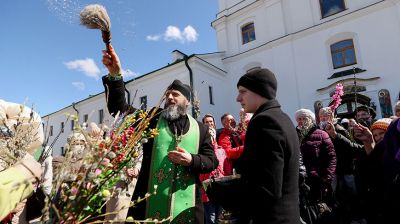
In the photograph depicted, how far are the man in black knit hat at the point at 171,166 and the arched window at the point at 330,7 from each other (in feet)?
51.4

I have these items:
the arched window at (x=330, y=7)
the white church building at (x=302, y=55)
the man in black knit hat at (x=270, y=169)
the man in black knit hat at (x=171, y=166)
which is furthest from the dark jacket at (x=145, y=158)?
the arched window at (x=330, y=7)

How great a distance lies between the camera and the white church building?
1285 centimetres

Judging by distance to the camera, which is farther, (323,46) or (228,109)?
(228,109)

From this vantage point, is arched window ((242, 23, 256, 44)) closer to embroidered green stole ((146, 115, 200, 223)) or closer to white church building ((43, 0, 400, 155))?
white church building ((43, 0, 400, 155))

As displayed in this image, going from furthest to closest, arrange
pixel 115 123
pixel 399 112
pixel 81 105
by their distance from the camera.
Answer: pixel 81 105
pixel 399 112
pixel 115 123

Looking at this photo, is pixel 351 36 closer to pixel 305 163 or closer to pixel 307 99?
pixel 307 99

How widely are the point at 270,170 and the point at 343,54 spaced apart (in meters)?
14.9

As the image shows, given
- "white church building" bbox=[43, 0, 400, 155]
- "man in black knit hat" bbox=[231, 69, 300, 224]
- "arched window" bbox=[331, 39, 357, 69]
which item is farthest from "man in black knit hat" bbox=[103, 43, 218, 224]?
"arched window" bbox=[331, 39, 357, 69]

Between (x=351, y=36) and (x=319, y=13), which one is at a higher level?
(x=319, y=13)

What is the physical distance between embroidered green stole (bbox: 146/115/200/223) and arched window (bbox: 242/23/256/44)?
16854 mm

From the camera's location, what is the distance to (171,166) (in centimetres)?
224

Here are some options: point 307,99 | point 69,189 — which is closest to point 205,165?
point 69,189

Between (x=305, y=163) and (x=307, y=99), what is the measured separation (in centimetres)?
1139

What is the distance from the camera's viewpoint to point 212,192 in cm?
189
